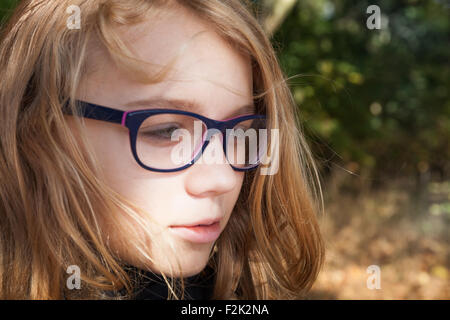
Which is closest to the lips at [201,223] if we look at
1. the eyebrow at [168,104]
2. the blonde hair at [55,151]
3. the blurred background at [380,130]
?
the blonde hair at [55,151]

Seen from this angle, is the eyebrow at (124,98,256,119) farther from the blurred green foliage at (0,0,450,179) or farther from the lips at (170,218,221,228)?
the blurred green foliage at (0,0,450,179)

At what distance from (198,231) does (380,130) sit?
3609 mm

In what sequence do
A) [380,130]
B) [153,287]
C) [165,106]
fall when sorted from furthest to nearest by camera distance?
[380,130] < [153,287] < [165,106]

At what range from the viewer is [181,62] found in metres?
1.23

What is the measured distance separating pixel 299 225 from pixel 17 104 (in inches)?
40.2

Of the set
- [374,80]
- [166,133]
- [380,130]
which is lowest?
[166,133]

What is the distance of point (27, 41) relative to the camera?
1.31 metres

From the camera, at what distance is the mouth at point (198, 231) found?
127 centimetres

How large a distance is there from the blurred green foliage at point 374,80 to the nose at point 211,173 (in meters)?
0.74

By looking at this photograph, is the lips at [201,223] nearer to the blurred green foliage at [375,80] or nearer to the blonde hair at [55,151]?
the blonde hair at [55,151]

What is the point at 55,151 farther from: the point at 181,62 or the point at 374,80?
the point at 374,80

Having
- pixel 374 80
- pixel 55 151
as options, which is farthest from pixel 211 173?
pixel 374 80

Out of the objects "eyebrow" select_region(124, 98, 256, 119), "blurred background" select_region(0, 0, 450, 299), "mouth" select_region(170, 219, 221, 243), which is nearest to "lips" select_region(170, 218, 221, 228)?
"mouth" select_region(170, 219, 221, 243)
